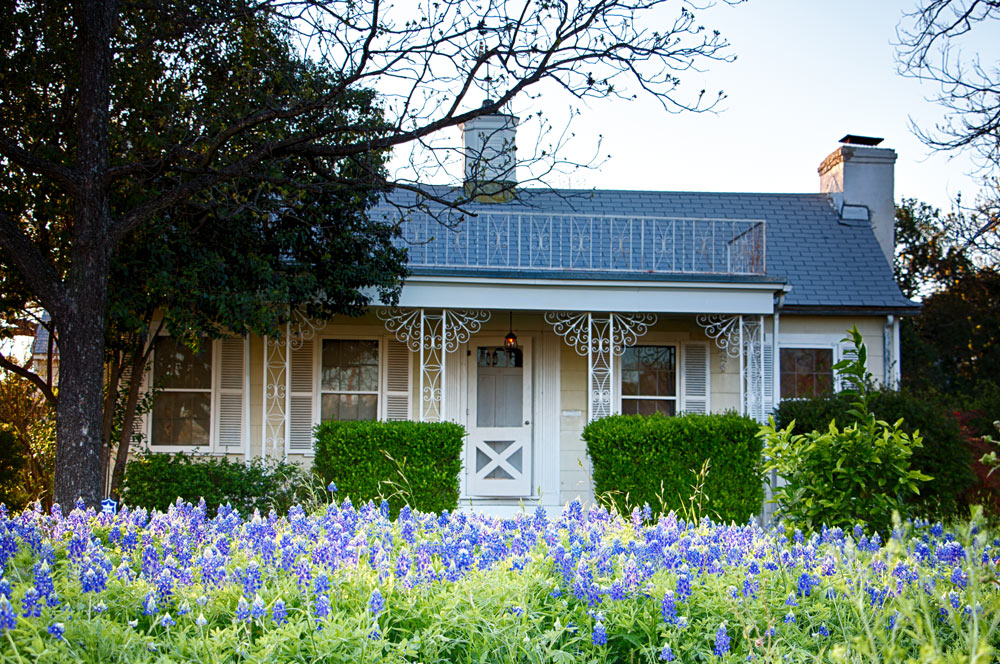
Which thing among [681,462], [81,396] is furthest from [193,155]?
[681,462]

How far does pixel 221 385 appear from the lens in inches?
423

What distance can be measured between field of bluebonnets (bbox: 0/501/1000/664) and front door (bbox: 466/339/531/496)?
306 inches

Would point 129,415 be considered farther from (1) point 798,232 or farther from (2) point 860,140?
(2) point 860,140

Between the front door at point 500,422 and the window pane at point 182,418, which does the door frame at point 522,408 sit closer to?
the front door at point 500,422

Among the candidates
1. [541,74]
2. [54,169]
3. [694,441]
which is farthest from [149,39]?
[694,441]

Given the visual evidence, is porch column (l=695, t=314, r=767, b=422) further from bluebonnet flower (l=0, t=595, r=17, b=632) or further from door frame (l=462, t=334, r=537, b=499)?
bluebonnet flower (l=0, t=595, r=17, b=632)

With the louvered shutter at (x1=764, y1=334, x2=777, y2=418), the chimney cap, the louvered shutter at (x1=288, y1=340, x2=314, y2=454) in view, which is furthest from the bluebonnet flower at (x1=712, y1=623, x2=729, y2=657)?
the chimney cap

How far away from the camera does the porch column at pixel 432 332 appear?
376 inches

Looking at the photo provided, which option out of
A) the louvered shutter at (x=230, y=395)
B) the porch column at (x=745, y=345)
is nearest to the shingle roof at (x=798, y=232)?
the porch column at (x=745, y=345)

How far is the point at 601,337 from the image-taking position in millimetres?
9719

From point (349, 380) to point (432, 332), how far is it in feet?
5.99

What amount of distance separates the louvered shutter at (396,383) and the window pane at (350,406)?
0.19 m

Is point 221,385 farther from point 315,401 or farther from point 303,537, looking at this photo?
point 303,537

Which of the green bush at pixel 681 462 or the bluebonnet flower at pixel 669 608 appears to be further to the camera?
the green bush at pixel 681 462
